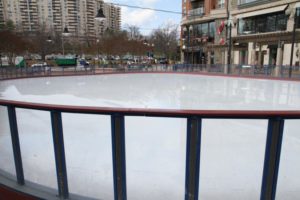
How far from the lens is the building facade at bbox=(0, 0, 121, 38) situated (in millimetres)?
27375

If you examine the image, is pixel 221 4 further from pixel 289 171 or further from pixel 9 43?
pixel 289 171

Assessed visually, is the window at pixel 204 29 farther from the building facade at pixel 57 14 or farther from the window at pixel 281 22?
the building facade at pixel 57 14

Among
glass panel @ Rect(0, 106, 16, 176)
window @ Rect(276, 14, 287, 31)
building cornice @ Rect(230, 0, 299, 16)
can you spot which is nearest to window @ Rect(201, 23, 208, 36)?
building cornice @ Rect(230, 0, 299, 16)

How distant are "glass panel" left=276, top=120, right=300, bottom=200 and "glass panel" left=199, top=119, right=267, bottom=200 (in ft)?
0.70

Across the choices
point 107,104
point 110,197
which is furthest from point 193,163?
point 107,104

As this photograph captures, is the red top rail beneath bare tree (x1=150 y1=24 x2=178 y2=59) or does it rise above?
beneath

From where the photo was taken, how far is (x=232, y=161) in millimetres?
3188

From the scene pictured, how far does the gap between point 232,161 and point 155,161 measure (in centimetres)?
99

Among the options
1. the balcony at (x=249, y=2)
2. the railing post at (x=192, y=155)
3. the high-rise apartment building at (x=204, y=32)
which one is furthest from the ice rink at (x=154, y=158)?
the high-rise apartment building at (x=204, y=32)

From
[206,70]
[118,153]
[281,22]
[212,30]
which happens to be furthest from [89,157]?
[212,30]

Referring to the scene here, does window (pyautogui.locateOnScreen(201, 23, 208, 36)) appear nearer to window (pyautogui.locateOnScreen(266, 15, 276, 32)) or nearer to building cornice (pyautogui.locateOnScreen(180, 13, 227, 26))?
building cornice (pyautogui.locateOnScreen(180, 13, 227, 26))

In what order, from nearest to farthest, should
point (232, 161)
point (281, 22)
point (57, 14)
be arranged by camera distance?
point (232, 161) → point (281, 22) → point (57, 14)

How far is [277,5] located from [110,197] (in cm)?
2500

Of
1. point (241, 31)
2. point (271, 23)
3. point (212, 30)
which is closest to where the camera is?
point (271, 23)
